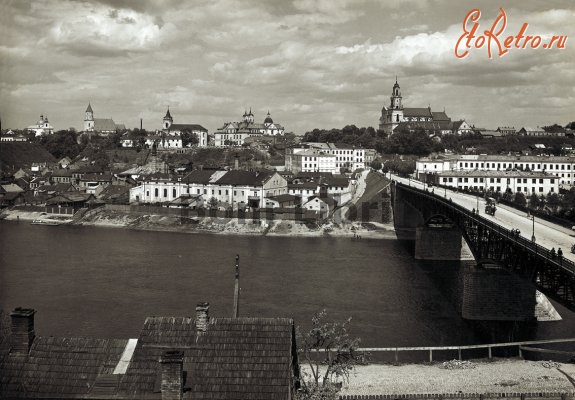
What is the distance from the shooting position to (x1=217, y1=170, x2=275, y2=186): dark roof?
252 feet

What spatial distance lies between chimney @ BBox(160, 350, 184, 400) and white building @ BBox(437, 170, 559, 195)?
76.8m

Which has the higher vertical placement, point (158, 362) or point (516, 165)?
point (516, 165)

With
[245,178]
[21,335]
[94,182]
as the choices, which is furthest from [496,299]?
[94,182]

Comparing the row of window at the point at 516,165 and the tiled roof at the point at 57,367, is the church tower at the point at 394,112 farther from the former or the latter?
the tiled roof at the point at 57,367

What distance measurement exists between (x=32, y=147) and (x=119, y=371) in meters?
128

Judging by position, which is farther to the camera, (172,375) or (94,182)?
(94,182)

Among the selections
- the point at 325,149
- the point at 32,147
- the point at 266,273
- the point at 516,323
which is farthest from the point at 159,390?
the point at 32,147

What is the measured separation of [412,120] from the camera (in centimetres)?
15362

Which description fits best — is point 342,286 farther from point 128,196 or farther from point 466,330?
point 128,196

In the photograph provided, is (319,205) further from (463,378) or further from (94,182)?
(463,378)

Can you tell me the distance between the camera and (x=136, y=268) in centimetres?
4706

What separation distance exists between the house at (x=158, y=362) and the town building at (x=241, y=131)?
405 ft

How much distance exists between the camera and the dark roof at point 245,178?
76812 mm

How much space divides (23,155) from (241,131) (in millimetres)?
47944
